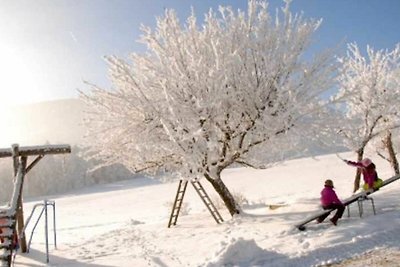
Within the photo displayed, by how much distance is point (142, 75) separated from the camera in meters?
12.5

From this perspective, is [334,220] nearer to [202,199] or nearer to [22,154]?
[202,199]

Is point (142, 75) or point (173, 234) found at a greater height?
point (142, 75)

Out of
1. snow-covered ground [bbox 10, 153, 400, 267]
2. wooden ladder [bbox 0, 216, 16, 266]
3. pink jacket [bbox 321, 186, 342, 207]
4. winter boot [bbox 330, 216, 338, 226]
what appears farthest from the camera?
pink jacket [bbox 321, 186, 342, 207]

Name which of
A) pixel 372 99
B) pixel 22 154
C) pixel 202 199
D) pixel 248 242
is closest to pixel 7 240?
pixel 22 154

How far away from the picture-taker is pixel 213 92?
36.6 feet

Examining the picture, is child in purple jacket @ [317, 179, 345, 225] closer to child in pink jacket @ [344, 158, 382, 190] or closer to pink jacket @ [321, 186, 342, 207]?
pink jacket @ [321, 186, 342, 207]

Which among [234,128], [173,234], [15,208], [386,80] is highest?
[386,80]

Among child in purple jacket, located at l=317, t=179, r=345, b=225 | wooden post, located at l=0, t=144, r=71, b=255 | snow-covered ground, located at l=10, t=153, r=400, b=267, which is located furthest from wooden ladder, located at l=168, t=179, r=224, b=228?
wooden post, located at l=0, t=144, r=71, b=255

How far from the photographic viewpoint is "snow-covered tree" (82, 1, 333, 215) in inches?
439

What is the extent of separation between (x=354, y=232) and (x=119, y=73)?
292 inches

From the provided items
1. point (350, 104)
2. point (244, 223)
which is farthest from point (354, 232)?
point (350, 104)

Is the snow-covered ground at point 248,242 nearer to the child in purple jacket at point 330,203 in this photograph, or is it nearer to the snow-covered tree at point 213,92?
the child in purple jacket at point 330,203

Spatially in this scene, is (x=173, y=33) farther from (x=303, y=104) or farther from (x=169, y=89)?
(x=303, y=104)

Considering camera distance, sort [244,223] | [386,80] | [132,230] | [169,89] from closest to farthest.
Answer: [169,89] → [244,223] → [132,230] → [386,80]
